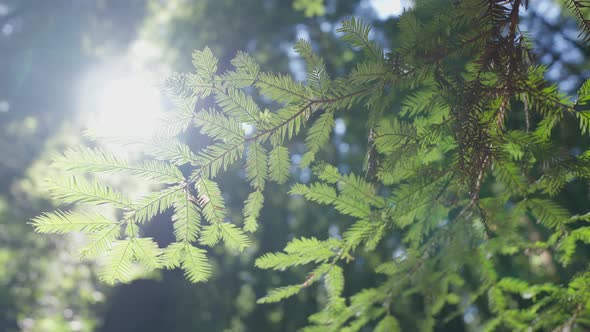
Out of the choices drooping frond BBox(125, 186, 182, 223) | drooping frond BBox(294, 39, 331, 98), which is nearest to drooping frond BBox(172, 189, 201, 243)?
drooping frond BBox(125, 186, 182, 223)

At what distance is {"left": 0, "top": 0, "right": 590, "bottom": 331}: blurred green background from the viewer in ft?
→ 28.5

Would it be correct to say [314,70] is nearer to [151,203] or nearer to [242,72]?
[242,72]

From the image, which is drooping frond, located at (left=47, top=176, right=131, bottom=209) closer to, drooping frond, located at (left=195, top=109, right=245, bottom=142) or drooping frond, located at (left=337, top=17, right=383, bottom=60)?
drooping frond, located at (left=195, top=109, right=245, bottom=142)

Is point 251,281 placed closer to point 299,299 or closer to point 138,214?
point 299,299

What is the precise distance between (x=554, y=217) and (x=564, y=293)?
1.89 ft

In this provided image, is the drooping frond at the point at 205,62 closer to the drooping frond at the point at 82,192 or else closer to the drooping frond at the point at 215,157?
the drooping frond at the point at 215,157

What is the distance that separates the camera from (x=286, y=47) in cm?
913

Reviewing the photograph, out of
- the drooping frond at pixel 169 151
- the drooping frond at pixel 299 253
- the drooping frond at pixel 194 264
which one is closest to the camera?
the drooping frond at pixel 169 151

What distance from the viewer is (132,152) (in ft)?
26.0

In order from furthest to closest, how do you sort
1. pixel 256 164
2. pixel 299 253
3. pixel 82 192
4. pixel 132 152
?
pixel 132 152 → pixel 299 253 → pixel 256 164 → pixel 82 192

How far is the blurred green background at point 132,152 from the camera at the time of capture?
8672 millimetres

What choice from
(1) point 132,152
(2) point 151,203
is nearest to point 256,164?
(2) point 151,203

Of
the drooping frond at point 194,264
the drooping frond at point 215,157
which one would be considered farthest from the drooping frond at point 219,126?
the drooping frond at point 194,264

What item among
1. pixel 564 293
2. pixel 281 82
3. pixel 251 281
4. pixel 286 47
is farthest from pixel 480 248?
pixel 251 281
